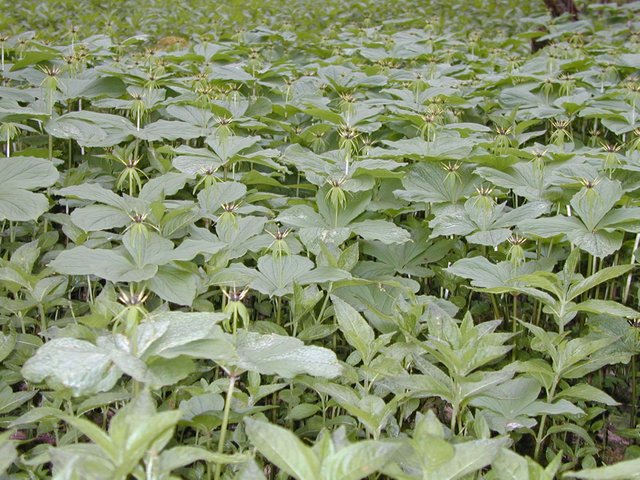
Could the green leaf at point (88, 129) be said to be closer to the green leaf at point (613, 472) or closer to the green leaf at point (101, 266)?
the green leaf at point (101, 266)

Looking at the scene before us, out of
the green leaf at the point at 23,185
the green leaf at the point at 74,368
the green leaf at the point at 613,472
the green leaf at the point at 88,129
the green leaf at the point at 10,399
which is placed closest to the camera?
Answer: the green leaf at the point at 613,472

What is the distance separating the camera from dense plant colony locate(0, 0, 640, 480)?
1017 mm

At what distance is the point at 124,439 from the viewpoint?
2.87 feet

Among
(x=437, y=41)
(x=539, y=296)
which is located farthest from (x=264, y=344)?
(x=437, y=41)

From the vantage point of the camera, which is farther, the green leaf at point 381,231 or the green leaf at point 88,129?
the green leaf at point 88,129

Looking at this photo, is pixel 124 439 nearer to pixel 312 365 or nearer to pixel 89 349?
pixel 89 349

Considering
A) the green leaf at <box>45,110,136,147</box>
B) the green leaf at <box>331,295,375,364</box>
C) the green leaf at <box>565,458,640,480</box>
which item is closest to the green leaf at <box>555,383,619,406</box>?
the green leaf at <box>331,295,375,364</box>

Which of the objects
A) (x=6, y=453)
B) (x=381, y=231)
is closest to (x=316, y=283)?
(x=381, y=231)

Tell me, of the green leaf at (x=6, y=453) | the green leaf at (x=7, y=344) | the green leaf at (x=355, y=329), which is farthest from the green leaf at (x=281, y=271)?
the green leaf at (x=6, y=453)

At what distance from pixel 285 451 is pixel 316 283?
83 cm

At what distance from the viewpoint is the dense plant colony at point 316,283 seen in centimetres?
102

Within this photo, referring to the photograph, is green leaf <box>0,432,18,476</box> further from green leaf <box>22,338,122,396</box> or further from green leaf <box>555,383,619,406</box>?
green leaf <box>555,383,619,406</box>

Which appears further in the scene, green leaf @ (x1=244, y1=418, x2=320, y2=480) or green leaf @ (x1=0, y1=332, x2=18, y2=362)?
green leaf @ (x1=0, y1=332, x2=18, y2=362)

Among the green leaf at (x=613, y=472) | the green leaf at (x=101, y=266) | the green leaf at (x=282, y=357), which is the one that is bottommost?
the green leaf at (x=282, y=357)
